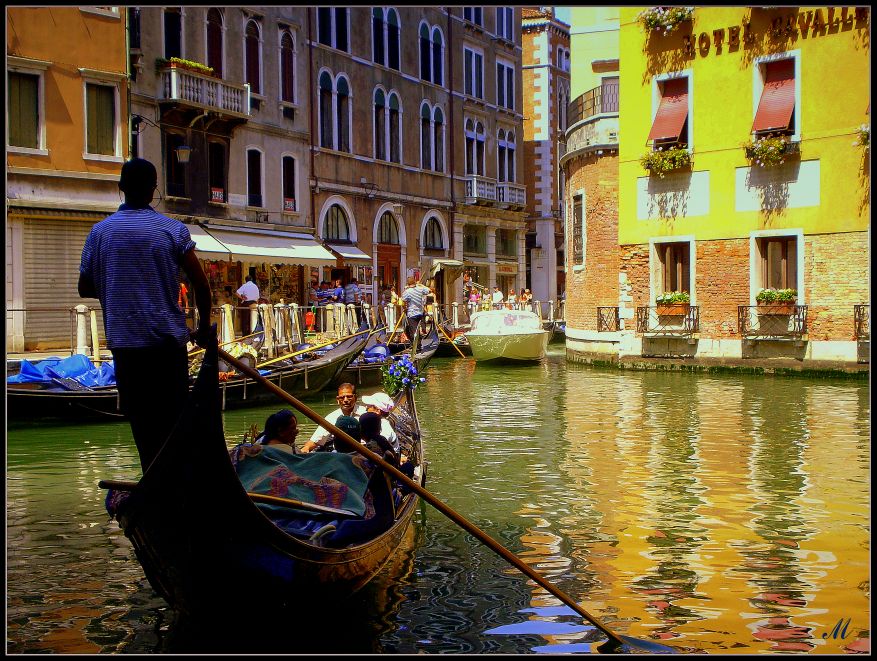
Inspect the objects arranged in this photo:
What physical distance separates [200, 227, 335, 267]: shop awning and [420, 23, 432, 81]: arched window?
6.87 metres

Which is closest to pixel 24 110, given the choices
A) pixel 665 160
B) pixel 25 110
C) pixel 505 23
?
pixel 25 110

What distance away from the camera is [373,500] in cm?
479

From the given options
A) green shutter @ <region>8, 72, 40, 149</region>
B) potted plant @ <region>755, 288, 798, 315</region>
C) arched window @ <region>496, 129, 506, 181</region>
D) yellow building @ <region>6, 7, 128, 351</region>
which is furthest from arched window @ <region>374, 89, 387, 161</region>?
potted plant @ <region>755, 288, 798, 315</region>

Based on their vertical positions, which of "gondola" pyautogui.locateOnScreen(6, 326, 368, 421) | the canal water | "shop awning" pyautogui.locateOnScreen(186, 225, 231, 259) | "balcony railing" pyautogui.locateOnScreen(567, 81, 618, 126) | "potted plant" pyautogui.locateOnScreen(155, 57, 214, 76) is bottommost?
the canal water

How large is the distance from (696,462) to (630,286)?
889 centimetres

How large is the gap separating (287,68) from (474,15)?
893cm

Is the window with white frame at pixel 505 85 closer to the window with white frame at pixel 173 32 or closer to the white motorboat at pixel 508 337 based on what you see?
the white motorboat at pixel 508 337

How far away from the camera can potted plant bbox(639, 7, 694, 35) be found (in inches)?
628

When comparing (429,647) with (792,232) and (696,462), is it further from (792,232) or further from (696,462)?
(792,232)

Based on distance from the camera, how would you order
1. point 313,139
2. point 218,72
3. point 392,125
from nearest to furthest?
1. point 218,72
2. point 313,139
3. point 392,125

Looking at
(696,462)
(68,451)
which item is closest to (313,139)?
(68,451)

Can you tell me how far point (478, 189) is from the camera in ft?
93.2

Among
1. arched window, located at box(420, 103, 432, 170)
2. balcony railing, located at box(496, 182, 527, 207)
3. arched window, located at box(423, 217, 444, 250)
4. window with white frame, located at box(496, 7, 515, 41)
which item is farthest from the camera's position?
window with white frame, located at box(496, 7, 515, 41)

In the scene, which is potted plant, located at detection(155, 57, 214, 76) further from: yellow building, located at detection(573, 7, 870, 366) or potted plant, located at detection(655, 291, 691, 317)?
potted plant, located at detection(655, 291, 691, 317)
